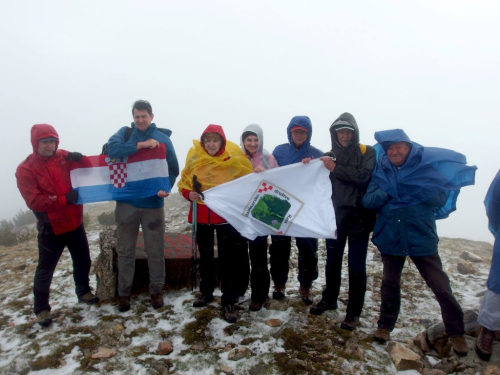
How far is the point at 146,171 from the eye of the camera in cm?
514

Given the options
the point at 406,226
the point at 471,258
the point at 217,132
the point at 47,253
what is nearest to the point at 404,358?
the point at 406,226

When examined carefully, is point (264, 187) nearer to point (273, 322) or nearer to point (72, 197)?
point (273, 322)

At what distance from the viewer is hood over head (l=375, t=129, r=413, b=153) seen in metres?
4.02

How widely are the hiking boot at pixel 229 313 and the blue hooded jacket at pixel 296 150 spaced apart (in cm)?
243

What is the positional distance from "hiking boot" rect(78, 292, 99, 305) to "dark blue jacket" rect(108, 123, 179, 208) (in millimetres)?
1731

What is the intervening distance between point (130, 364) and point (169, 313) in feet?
4.06

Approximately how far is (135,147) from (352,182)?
133 inches

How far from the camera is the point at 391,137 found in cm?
405

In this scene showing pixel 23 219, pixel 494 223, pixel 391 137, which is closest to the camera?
pixel 494 223

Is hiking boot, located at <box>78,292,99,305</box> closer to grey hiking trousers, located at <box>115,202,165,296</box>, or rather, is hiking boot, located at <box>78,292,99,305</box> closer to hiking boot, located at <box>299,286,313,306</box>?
grey hiking trousers, located at <box>115,202,165,296</box>

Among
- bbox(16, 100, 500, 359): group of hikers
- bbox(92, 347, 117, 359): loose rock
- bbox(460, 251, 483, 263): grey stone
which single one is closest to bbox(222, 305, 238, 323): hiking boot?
bbox(16, 100, 500, 359): group of hikers

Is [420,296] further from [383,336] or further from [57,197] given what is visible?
[57,197]

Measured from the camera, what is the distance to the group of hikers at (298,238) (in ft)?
12.8

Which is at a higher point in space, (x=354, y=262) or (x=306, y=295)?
(x=354, y=262)
